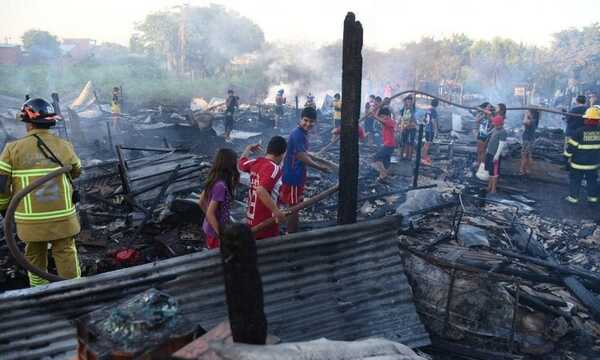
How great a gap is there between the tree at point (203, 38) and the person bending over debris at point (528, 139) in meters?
29.6

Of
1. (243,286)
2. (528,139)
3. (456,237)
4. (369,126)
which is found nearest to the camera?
(243,286)

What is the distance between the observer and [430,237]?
6336mm

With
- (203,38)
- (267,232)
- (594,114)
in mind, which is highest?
(203,38)

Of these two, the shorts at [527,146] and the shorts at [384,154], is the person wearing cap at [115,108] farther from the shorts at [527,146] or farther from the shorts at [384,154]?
the shorts at [527,146]

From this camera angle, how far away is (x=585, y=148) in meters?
8.03

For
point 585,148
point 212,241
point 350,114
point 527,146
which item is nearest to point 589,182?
point 585,148

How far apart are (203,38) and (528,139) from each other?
31.2 meters

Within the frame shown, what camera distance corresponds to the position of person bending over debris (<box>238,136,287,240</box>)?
12.6 ft

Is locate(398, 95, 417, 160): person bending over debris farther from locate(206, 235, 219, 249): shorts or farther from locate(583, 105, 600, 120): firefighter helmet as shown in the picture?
locate(206, 235, 219, 249): shorts

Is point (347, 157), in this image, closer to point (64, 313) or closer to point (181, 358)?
point (64, 313)

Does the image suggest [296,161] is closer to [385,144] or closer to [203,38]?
[385,144]

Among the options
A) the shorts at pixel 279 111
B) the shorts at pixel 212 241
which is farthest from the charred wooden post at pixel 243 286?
the shorts at pixel 279 111

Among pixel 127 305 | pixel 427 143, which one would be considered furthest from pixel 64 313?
pixel 427 143

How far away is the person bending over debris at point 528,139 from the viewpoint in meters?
10.1
